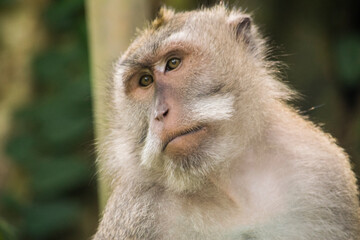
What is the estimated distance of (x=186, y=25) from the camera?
442cm

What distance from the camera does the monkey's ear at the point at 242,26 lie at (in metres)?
4.50

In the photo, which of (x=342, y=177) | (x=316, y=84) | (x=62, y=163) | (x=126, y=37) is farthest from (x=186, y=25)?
(x=316, y=84)

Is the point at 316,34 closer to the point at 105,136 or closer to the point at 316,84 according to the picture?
the point at 316,84

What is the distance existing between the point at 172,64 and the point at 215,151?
2.08ft

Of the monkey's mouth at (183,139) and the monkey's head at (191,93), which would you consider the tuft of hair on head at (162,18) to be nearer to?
the monkey's head at (191,93)

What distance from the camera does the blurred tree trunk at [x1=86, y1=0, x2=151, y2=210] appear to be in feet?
16.4

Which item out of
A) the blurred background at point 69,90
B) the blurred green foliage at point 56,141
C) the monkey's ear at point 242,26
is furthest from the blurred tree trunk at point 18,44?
the monkey's ear at point 242,26

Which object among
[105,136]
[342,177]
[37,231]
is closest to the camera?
[342,177]

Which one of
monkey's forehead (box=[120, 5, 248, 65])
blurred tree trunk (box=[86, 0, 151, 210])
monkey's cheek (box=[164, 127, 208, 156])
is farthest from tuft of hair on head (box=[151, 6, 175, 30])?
monkey's cheek (box=[164, 127, 208, 156])

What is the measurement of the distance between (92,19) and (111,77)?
1.92 feet

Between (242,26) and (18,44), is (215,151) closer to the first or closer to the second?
(242,26)

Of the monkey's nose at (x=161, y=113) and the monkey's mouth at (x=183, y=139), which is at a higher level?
the monkey's nose at (x=161, y=113)

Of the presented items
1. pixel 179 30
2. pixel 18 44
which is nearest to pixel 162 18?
pixel 179 30

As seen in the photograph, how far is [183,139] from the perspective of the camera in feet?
12.2
